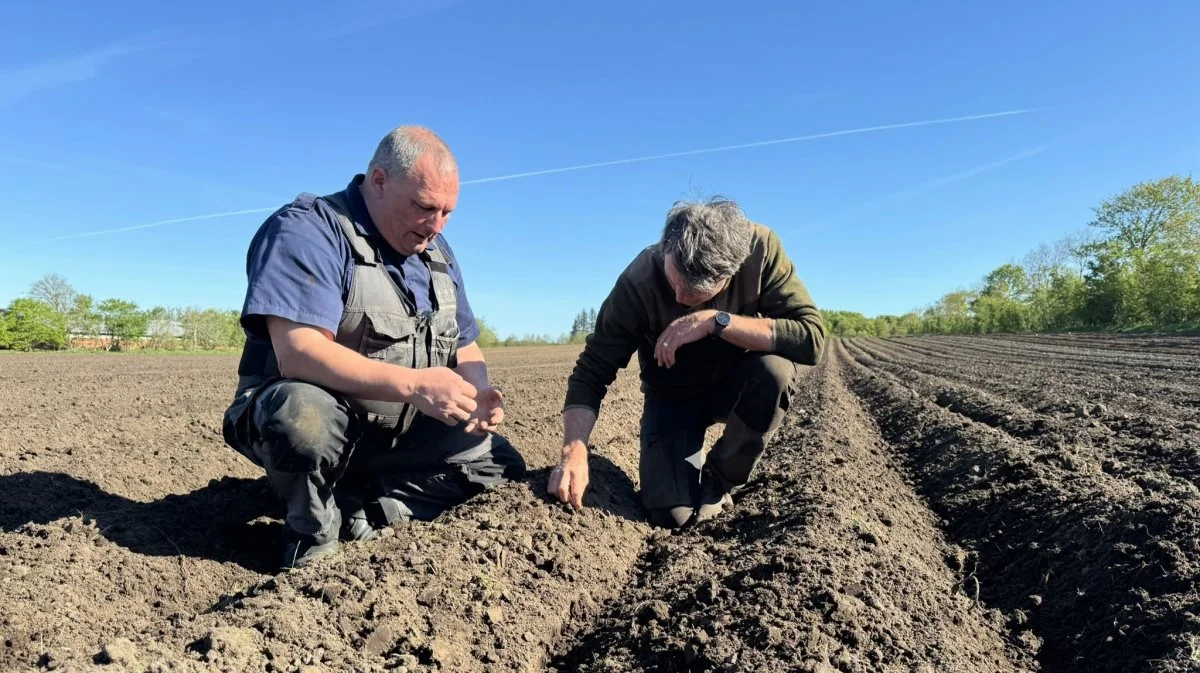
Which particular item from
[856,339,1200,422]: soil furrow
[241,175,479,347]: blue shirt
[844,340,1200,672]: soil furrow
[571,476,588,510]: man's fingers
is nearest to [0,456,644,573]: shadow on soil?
[571,476,588,510]: man's fingers

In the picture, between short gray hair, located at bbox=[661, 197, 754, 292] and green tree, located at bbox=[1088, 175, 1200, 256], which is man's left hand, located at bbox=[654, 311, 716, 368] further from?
green tree, located at bbox=[1088, 175, 1200, 256]

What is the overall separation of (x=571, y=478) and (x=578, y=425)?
0.86ft

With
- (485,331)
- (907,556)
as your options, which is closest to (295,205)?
(907,556)

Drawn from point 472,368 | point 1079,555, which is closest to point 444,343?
point 472,368

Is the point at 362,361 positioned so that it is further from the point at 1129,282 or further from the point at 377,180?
the point at 1129,282

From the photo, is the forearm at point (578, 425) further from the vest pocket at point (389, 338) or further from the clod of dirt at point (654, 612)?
the clod of dirt at point (654, 612)

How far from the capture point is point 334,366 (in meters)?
2.35

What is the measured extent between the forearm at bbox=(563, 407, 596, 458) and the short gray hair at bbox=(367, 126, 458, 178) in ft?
3.80

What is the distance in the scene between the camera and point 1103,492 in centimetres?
307

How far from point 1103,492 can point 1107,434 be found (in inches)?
78.2

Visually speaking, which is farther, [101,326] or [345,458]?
[101,326]

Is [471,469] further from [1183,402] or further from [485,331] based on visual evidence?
[485,331]

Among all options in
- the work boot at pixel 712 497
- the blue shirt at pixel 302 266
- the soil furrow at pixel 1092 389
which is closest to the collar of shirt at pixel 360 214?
the blue shirt at pixel 302 266

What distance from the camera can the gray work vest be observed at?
268cm
